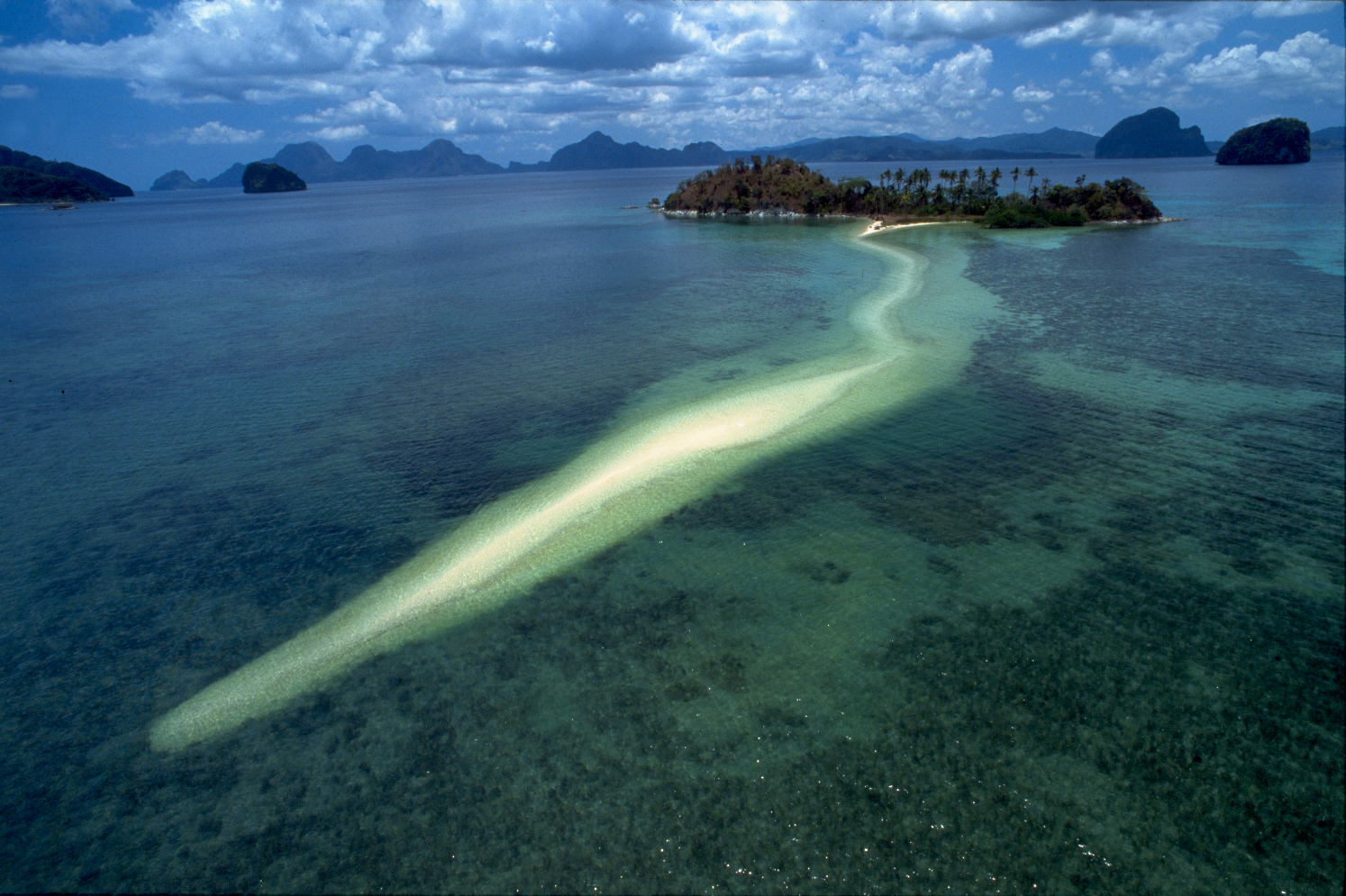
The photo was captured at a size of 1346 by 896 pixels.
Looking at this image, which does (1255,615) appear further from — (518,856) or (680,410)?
(680,410)

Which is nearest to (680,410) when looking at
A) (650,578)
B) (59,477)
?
(650,578)

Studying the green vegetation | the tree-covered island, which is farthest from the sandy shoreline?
the tree-covered island

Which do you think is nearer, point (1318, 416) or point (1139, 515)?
point (1139, 515)

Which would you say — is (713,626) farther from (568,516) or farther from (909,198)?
(909,198)

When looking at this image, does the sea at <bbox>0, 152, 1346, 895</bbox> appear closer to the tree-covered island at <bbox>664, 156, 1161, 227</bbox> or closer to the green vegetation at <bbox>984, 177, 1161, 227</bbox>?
the green vegetation at <bbox>984, 177, 1161, 227</bbox>

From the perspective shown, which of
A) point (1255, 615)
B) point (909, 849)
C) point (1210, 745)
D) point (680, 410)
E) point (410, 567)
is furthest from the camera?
point (680, 410)

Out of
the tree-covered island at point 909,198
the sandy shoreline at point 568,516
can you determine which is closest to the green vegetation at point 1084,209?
the tree-covered island at point 909,198
